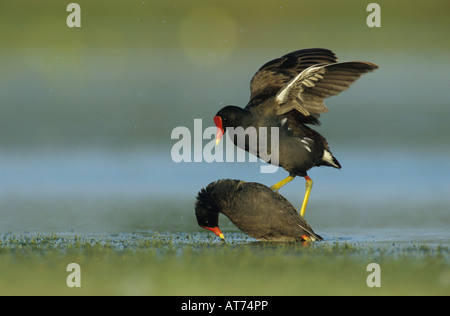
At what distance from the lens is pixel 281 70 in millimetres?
9352

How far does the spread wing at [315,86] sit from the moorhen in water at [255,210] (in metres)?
1.13

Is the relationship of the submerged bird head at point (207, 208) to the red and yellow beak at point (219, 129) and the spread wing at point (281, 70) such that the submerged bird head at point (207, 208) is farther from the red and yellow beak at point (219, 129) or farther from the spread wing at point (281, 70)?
the spread wing at point (281, 70)

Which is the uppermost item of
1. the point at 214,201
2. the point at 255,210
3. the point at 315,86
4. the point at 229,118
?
the point at 315,86

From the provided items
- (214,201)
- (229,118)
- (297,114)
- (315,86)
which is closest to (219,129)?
(229,118)

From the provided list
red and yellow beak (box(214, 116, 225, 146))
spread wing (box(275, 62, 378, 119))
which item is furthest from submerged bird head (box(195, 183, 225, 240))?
spread wing (box(275, 62, 378, 119))

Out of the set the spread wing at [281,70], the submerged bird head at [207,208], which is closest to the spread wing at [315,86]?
the spread wing at [281,70]

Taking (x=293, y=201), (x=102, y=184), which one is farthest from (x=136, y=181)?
(x=293, y=201)

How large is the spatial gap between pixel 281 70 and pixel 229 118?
57.6 inches

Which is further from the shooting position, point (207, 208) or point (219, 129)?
point (219, 129)

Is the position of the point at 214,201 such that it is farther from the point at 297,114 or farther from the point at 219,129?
the point at 297,114

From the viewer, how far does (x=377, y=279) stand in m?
5.98
